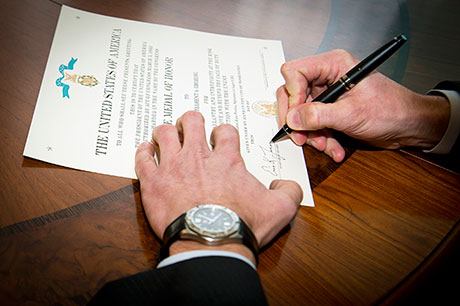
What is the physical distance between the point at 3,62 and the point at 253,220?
60cm

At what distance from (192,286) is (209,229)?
0.08m

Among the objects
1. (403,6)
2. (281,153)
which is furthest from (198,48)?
(403,6)

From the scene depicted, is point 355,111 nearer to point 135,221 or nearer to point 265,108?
point 265,108

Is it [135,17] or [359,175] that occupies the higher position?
[135,17]

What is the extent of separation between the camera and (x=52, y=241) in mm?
611

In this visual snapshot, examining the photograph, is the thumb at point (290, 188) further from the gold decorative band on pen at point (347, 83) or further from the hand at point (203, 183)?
the gold decorative band on pen at point (347, 83)

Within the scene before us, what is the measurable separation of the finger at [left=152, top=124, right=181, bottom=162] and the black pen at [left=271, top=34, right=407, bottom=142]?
0.69 feet

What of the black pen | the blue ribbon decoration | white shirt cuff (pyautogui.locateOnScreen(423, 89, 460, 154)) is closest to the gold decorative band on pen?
the black pen

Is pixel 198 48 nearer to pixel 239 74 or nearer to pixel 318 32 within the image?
pixel 239 74

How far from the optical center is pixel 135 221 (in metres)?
0.67

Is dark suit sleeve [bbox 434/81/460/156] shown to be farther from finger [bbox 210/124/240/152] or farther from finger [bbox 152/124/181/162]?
finger [bbox 152/124/181/162]

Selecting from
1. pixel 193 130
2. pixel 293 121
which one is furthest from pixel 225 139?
pixel 293 121
